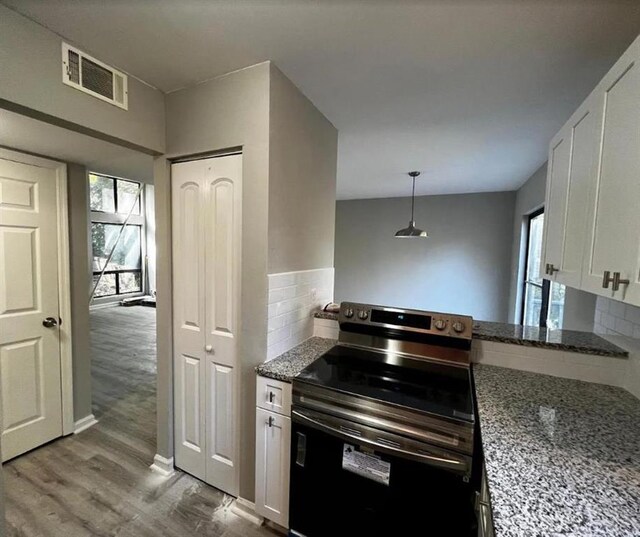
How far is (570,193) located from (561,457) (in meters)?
1.16

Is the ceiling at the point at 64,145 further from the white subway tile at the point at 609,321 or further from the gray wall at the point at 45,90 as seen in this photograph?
the white subway tile at the point at 609,321

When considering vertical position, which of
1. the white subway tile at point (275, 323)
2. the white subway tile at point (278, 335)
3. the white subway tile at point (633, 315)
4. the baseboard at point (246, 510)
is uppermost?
the white subway tile at point (633, 315)

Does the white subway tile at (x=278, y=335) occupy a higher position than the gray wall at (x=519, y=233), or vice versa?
the gray wall at (x=519, y=233)

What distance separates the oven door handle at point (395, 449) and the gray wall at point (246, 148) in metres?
0.41

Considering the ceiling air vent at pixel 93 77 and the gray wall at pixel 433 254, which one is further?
the gray wall at pixel 433 254

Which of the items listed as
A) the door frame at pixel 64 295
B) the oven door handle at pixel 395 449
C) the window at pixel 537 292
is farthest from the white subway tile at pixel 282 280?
the window at pixel 537 292

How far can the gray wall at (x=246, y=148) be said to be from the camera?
4.98ft

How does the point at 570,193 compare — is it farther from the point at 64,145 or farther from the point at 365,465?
the point at 64,145

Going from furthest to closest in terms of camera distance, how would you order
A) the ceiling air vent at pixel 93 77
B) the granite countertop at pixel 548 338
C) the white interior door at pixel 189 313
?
the white interior door at pixel 189 313 < the granite countertop at pixel 548 338 < the ceiling air vent at pixel 93 77

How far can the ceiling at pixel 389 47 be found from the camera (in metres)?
1.12

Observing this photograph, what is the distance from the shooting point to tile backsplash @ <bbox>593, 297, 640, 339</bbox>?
1418mm

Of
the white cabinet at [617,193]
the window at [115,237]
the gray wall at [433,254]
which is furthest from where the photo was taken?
the window at [115,237]

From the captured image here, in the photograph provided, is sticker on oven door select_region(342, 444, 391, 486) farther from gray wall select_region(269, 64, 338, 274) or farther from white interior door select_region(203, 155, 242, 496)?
gray wall select_region(269, 64, 338, 274)

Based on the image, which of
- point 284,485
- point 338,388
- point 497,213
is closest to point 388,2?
point 338,388
